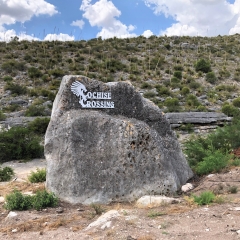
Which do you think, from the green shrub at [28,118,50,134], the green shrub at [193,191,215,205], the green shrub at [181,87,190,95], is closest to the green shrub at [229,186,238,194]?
the green shrub at [193,191,215,205]

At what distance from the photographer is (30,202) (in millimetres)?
6023

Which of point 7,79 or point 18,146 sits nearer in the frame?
point 18,146

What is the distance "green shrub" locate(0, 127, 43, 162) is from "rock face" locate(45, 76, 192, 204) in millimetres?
6181

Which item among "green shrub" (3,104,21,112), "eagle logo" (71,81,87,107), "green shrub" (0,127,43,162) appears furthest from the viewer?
"green shrub" (3,104,21,112)

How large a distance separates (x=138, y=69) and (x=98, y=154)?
25.7m

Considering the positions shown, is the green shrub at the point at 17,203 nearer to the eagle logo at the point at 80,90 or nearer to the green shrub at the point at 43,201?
the green shrub at the point at 43,201

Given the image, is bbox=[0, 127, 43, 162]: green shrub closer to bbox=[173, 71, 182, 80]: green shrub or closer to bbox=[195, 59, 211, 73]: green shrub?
bbox=[173, 71, 182, 80]: green shrub

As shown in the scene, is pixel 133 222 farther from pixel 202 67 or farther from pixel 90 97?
pixel 202 67

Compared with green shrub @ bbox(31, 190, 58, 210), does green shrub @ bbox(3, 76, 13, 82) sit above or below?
above

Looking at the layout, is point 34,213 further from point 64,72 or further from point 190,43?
point 190,43

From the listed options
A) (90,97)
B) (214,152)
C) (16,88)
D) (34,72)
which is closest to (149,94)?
(16,88)

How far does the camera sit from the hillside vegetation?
76.4 ft

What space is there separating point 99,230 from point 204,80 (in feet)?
85.4

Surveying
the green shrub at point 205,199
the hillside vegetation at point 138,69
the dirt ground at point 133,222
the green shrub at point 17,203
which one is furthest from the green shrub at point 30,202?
the hillside vegetation at point 138,69
